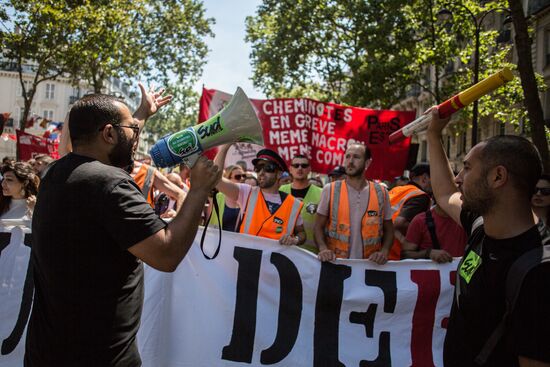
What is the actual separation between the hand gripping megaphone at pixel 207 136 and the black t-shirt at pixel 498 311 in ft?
3.99

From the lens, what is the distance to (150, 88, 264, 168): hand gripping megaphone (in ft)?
8.06

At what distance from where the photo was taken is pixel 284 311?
402 cm

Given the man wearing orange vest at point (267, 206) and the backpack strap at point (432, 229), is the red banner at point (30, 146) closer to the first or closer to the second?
the man wearing orange vest at point (267, 206)

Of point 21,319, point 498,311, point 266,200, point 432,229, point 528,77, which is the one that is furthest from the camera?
point 528,77

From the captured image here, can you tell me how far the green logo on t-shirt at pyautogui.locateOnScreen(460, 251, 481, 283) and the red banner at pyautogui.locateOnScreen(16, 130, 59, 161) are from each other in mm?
12616

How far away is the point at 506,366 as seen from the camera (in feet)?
6.18

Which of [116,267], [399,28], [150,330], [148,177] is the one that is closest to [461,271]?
[116,267]

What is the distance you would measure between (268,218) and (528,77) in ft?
14.6

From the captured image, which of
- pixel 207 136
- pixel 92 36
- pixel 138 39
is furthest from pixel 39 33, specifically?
pixel 207 136

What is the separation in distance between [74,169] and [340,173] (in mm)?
5378

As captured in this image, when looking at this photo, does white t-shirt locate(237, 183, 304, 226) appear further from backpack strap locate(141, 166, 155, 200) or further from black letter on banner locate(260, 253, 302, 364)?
backpack strap locate(141, 166, 155, 200)

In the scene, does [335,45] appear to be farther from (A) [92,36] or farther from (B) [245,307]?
Result: (B) [245,307]

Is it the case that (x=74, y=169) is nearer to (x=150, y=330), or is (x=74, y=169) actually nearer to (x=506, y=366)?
(x=506, y=366)

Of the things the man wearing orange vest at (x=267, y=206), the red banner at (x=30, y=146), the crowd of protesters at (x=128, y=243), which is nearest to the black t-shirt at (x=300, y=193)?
the man wearing orange vest at (x=267, y=206)
